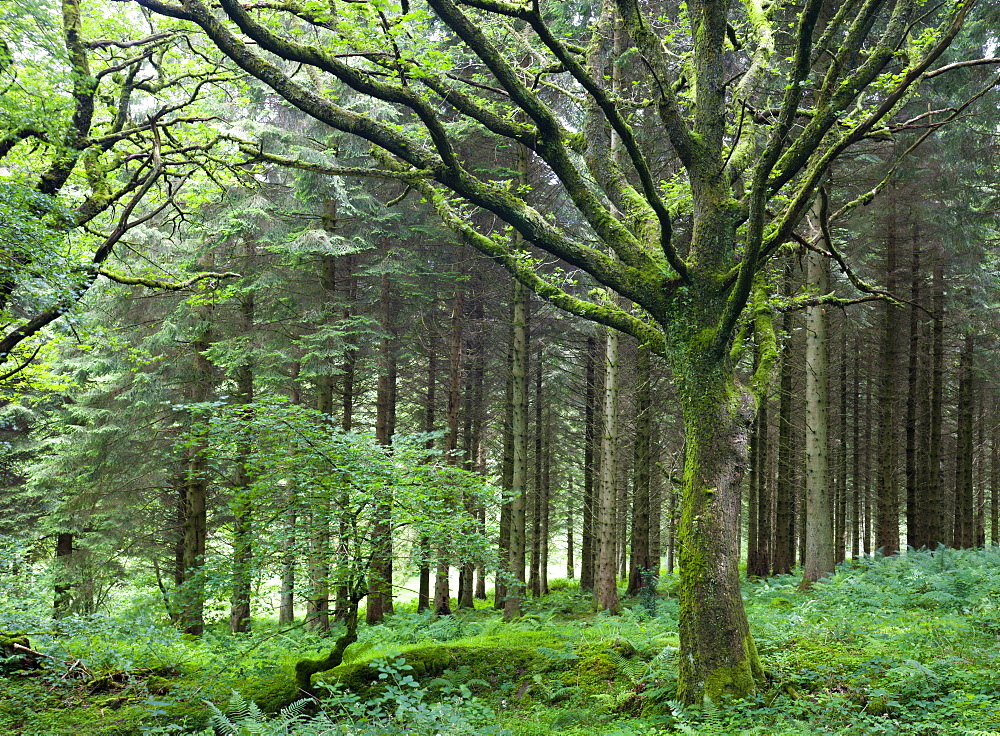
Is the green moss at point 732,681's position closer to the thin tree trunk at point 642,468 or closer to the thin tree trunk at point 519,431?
the thin tree trunk at point 642,468

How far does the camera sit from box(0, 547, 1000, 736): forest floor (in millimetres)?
4410

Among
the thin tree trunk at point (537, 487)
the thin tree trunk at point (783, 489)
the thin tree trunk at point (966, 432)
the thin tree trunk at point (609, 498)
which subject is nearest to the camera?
the thin tree trunk at point (609, 498)

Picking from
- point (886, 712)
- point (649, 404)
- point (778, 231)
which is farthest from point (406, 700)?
point (649, 404)

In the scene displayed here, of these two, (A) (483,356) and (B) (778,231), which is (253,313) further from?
(B) (778,231)

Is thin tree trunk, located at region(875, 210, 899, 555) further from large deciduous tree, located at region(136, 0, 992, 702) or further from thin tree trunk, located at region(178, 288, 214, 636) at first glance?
thin tree trunk, located at region(178, 288, 214, 636)

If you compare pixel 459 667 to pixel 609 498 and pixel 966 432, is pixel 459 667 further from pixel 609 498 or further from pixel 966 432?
pixel 966 432

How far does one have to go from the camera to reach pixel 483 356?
18.7m

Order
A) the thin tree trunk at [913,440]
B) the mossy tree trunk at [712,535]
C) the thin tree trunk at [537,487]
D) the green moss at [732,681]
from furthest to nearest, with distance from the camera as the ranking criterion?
1. the thin tree trunk at [537,487]
2. the thin tree trunk at [913,440]
3. the mossy tree trunk at [712,535]
4. the green moss at [732,681]

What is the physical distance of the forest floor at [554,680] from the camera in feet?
14.5

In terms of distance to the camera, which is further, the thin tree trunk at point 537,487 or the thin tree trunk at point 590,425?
the thin tree trunk at point 537,487

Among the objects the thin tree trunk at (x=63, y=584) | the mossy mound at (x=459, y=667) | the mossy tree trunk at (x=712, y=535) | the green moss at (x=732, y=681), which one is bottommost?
the thin tree trunk at (x=63, y=584)

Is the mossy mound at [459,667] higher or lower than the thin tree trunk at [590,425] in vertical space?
lower

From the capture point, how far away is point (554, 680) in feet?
20.9

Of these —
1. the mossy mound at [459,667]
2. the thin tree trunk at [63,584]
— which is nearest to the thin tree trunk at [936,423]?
the mossy mound at [459,667]
